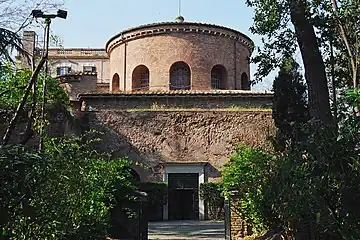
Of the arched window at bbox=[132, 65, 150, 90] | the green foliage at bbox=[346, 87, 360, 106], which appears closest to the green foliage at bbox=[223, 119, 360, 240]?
the green foliage at bbox=[346, 87, 360, 106]

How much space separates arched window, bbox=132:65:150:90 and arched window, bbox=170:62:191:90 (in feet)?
5.25

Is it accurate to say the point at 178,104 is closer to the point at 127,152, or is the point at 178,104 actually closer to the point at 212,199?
the point at 127,152

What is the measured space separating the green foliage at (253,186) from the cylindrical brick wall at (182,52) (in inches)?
672

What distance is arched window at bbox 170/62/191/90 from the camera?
2981 cm

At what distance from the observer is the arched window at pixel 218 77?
99.8 ft

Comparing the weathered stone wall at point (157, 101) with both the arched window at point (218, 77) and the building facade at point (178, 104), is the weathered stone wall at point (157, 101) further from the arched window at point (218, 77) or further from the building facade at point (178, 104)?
the arched window at point (218, 77)

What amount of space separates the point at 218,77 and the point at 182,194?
9.06 meters

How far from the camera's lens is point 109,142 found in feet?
82.8

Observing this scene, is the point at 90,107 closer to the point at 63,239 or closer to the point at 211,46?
the point at 211,46

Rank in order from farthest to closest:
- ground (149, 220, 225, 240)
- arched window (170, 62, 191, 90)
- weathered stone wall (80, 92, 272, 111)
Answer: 1. arched window (170, 62, 191, 90)
2. weathered stone wall (80, 92, 272, 111)
3. ground (149, 220, 225, 240)

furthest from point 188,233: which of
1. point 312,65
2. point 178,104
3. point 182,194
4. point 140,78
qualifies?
point 140,78

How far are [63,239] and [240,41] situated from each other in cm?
2618

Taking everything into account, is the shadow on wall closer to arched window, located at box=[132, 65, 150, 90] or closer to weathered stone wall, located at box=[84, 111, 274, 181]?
weathered stone wall, located at box=[84, 111, 274, 181]

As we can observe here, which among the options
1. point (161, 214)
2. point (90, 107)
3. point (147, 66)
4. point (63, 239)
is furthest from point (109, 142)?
point (63, 239)
